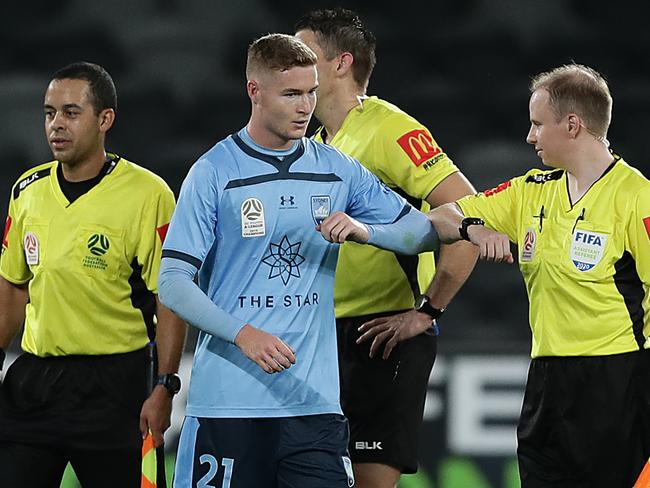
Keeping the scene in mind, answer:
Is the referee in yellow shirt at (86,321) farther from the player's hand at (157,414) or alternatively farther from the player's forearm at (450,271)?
the player's forearm at (450,271)

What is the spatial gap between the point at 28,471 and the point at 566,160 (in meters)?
1.72

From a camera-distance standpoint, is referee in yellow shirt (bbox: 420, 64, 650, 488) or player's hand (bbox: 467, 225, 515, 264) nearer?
player's hand (bbox: 467, 225, 515, 264)

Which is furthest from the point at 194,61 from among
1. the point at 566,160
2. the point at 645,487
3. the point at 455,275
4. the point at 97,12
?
the point at 645,487

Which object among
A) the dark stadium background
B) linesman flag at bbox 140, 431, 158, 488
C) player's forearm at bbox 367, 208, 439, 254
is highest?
the dark stadium background

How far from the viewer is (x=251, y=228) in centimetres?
336

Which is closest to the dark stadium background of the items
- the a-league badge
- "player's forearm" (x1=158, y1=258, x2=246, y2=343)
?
the a-league badge

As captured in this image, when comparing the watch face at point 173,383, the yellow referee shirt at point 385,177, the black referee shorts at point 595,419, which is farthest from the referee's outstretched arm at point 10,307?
the black referee shorts at point 595,419

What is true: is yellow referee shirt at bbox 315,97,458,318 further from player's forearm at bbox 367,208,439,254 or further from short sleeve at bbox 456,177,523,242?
player's forearm at bbox 367,208,439,254

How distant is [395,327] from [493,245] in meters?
0.72

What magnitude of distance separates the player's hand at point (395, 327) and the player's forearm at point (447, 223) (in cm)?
48

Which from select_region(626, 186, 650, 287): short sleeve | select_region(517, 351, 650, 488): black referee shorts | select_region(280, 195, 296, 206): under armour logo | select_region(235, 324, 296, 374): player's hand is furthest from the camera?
select_region(517, 351, 650, 488): black referee shorts

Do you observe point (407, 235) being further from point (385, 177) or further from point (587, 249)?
point (385, 177)

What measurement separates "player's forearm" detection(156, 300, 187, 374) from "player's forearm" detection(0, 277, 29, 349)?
0.52 m

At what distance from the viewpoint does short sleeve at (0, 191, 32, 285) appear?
13.5ft
